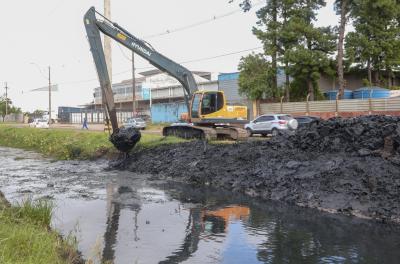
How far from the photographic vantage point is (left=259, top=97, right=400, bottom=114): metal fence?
129 feet

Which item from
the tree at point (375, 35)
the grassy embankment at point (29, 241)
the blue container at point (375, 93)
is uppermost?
the tree at point (375, 35)

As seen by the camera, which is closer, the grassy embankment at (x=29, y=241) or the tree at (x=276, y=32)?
the grassy embankment at (x=29, y=241)

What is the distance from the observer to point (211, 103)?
2667 centimetres

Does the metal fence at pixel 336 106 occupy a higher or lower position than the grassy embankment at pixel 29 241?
higher

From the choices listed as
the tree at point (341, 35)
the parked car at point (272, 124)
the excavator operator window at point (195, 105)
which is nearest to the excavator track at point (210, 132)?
the excavator operator window at point (195, 105)

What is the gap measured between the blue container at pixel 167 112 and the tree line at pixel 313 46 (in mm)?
14915

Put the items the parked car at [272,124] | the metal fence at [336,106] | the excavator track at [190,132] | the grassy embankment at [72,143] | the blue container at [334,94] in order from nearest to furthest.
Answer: the excavator track at [190,132]
the grassy embankment at [72,143]
the parked car at [272,124]
the metal fence at [336,106]
the blue container at [334,94]

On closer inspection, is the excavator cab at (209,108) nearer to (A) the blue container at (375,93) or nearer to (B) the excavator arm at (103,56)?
(B) the excavator arm at (103,56)

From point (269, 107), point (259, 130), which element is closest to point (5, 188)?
point (259, 130)

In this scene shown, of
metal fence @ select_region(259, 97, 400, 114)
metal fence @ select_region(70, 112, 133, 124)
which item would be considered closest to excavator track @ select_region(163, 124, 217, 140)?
metal fence @ select_region(259, 97, 400, 114)

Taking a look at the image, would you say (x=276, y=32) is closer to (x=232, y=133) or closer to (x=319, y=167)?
(x=232, y=133)

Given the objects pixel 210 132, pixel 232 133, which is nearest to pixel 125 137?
pixel 210 132

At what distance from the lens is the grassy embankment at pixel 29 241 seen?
653 cm

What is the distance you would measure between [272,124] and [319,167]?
18.9 m
